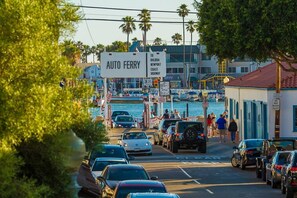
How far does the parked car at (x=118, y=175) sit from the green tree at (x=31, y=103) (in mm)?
13481

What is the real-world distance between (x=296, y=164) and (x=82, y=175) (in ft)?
41.0

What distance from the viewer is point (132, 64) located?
→ 240 ft

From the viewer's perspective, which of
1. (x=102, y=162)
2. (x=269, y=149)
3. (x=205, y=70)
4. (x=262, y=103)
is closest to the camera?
(x=102, y=162)

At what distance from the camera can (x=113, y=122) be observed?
81.1 metres

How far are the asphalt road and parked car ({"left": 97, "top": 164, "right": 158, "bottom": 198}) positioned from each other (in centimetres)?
379


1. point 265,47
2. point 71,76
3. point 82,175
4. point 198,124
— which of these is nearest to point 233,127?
point 198,124

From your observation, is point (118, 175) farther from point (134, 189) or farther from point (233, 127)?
point (233, 127)

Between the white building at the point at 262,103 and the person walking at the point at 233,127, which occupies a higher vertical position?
the white building at the point at 262,103

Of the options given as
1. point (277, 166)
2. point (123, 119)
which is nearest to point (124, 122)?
point (123, 119)

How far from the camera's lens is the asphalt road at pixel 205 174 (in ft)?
103

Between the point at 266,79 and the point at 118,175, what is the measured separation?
106 feet

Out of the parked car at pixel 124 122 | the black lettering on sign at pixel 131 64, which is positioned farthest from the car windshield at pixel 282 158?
the parked car at pixel 124 122

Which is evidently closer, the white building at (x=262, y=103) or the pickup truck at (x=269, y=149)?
the pickup truck at (x=269, y=149)

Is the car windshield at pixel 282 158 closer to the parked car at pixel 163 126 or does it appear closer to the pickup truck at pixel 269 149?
the pickup truck at pixel 269 149
